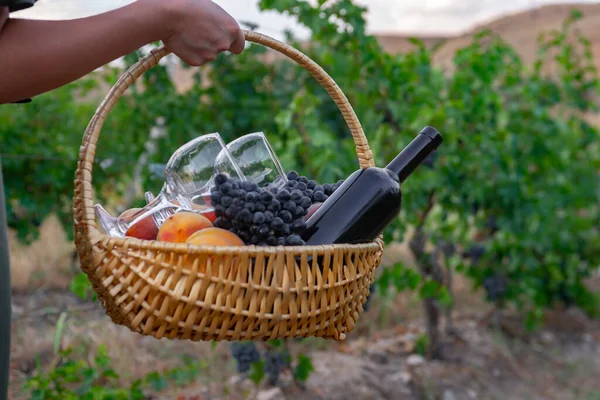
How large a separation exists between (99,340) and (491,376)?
2273 mm

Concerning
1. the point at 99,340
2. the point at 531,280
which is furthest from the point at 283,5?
the point at 531,280

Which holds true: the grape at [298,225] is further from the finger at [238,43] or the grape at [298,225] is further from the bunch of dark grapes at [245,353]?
the bunch of dark grapes at [245,353]

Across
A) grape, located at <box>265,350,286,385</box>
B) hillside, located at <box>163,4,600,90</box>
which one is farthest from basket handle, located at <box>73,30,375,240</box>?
hillside, located at <box>163,4,600,90</box>

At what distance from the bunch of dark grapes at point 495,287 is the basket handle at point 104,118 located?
336cm

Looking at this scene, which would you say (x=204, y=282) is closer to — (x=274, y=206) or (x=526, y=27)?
(x=274, y=206)

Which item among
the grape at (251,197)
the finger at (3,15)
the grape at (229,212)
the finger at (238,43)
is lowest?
the grape at (229,212)

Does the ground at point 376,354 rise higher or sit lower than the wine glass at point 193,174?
lower

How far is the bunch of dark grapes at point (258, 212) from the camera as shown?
1.16 m

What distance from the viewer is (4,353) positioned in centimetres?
127

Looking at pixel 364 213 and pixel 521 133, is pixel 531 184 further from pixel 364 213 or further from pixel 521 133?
pixel 364 213

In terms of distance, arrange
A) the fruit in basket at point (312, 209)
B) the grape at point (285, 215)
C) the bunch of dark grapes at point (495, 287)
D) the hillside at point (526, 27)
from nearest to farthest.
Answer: the grape at point (285, 215)
the fruit in basket at point (312, 209)
the bunch of dark grapes at point (495, 287)
the hillside at point (526, 27)

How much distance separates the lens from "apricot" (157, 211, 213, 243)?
1.20 metres

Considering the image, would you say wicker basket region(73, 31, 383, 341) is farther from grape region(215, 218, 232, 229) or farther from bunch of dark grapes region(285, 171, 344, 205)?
bunch of dark grapes region(285, 171, 344, 205)

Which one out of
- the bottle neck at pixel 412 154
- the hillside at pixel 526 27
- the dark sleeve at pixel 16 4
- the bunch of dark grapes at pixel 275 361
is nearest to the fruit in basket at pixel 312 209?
the bottle neck at pixel 412 154
